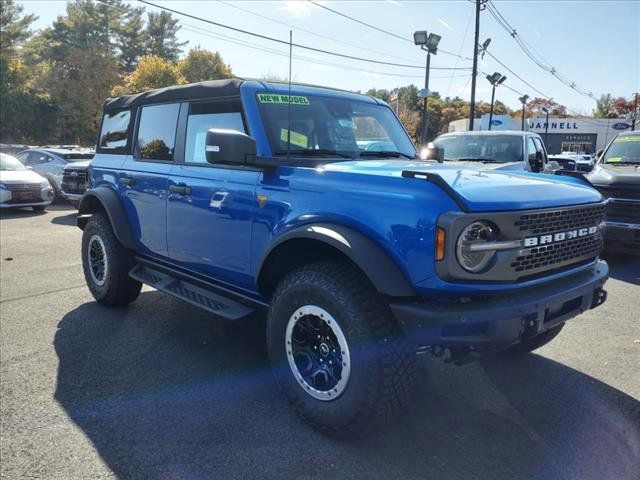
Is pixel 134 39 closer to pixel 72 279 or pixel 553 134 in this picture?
pixel 553 134

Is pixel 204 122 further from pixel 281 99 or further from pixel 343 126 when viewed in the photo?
pixel 343 126

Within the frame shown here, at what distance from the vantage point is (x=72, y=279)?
625 centimetres

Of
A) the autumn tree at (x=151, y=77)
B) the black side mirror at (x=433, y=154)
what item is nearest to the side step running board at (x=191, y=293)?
the black side mirror at (x=433, y=154)

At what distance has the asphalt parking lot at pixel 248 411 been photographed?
8.61 feet

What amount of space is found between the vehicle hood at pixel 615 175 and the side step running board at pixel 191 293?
588cm

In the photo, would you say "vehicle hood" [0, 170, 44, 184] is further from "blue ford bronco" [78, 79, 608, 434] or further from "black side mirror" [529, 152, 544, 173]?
"black side mirror" [529, 152, 544, 173]

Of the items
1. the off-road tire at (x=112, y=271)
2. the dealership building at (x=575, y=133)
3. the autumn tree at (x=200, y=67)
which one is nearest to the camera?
the off-road tire at (x=112, y=271)

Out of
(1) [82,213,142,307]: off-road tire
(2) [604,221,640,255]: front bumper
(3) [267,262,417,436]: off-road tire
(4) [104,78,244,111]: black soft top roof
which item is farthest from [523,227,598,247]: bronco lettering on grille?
(2) [604,221,640,255]: front bumper

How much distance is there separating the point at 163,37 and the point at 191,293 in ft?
→ 212

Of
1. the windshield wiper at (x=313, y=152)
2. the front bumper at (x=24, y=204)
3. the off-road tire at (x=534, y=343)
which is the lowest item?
the front bumper at (x=24, y=204)

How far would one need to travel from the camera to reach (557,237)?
2838mm

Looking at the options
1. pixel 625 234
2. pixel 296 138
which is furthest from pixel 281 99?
pixel 625 234

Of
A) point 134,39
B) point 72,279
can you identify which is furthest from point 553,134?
point 72,279

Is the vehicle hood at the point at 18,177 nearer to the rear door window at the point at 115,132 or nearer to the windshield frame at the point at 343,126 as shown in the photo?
the rear door window at the point at 115,132
